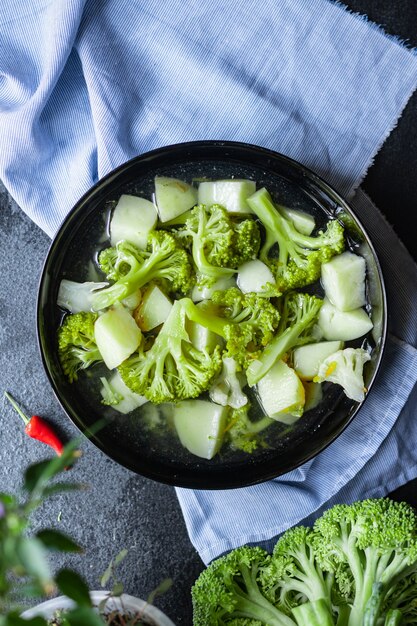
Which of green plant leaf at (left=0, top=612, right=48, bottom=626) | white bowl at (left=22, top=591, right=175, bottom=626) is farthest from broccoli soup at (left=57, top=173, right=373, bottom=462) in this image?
green plant leaf at (left=0, top=612, right=48, bottom=626)

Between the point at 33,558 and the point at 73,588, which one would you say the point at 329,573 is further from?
the point at 33,558

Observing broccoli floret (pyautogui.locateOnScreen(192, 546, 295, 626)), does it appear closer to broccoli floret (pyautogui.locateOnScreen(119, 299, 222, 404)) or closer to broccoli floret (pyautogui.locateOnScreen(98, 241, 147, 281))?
broccoli floret (pyautogui.locateOnScreen(119, 299, 222, 404))

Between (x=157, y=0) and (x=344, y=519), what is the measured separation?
146 centimetres

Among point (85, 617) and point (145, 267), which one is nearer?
point (85, 617)

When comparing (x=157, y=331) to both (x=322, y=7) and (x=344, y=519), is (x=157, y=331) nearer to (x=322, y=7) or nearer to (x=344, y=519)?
(x=344, y=519)

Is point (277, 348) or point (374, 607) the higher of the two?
point (277, 348)

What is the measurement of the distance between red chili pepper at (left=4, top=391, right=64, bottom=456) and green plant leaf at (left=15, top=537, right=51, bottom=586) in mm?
1178

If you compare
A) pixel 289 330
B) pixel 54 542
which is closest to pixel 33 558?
pixel 54 542

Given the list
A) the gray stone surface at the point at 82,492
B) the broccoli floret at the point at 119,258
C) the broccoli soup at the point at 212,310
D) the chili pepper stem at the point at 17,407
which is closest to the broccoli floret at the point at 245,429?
the broccoli soup at the point at 212,310

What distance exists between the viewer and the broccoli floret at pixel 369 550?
2.00m

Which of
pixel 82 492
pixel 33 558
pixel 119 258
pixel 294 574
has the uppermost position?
pixel 33 558

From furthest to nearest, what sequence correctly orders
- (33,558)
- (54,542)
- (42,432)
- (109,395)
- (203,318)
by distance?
(42,432) → (109,395) → (203,318) → (54,542) → (33,558)

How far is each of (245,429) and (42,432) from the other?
1.91ft

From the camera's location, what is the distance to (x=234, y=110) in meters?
2.08
